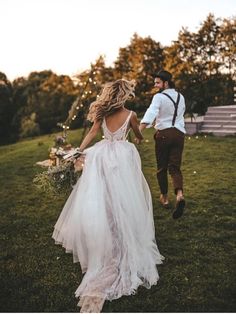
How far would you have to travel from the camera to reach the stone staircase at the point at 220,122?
1655 centimetres

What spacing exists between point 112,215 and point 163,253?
102 cm

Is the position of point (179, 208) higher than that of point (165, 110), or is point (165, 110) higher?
point (165, 110)

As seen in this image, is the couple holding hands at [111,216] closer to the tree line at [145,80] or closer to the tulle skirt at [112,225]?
the tulle skirt at [112,225]

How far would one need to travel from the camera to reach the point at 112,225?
179 inches

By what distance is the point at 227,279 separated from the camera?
4.30 m

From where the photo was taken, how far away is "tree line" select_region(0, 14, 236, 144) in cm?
2288

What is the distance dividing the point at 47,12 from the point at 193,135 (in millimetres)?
10411

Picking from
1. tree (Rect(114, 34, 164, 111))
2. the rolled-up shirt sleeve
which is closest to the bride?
the rolled-up shirt sleeve

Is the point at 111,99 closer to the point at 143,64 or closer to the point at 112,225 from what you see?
the point at 112,225

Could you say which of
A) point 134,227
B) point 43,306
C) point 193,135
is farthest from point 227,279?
point 193,135

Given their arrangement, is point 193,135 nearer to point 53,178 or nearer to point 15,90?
point 53,178

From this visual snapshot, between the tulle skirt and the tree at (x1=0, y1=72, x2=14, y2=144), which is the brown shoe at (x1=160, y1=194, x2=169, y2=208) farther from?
the tree at (x1=0, y1=72, x2=14, y2=144)

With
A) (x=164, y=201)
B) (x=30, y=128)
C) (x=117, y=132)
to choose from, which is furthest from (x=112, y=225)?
(x=30, y=128)

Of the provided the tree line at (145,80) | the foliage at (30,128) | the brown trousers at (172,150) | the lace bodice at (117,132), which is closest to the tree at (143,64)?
the tree line at (145,80)
